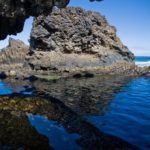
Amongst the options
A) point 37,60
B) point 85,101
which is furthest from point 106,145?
point 37,60

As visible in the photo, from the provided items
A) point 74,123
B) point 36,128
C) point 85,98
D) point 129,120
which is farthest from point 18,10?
point 85,98

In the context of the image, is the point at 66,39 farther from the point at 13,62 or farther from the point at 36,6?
the point at 36,6

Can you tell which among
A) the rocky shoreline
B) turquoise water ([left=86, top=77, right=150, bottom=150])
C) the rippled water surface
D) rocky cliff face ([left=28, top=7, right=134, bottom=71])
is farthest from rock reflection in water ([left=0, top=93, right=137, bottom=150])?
rocky cliff face ([left=28, top=7, right=134, bottom=71])

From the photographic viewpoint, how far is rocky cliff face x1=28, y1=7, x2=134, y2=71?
56.8 metres

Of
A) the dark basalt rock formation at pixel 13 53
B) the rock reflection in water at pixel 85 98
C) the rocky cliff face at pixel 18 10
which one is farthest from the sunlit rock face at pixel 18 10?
the dark basalt rock formation at pixel 13 53

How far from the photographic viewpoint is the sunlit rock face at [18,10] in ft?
65.2

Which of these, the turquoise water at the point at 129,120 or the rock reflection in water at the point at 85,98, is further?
the rock reflection in water at the point at 85,98

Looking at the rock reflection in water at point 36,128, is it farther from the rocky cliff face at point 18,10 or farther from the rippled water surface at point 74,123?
the rocky cliff face at point 18,10

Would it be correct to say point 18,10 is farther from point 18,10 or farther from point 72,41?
point 72,41

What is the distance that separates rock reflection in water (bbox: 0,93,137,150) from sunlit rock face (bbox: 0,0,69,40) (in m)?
5.73

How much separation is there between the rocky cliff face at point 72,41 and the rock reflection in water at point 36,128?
35.7 m

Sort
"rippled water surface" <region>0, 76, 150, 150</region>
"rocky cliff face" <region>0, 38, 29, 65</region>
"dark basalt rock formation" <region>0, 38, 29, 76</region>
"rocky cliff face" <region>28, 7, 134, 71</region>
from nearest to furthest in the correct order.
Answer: "rippled water surface" <region>0, 76, 150, 150</region>, "rocky cliff face" <region>28, 7, 134, 71</region>, "dark basalt rock formation" <region>0, 38, 29, 76</region>, "rocky cliff face" <region>0, 38, 29, 65</region>

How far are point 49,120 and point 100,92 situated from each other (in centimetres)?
1752

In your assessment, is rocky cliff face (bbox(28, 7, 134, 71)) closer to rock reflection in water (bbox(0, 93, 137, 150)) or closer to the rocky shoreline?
the rocky shoreline
